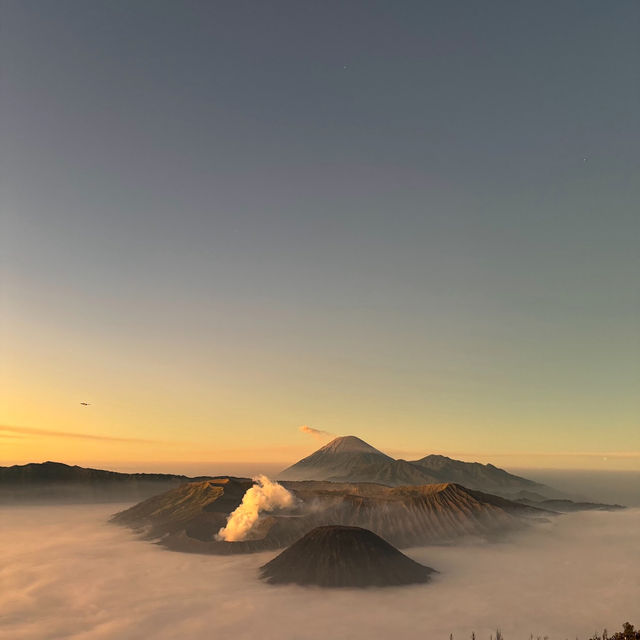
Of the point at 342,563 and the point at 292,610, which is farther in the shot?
the point at 342,563

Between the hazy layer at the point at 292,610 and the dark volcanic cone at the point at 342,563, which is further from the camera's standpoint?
the dark volcanic cone at the point at 342,563

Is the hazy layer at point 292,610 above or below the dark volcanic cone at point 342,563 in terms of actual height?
below

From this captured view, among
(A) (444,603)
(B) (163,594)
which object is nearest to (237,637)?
(B) (163,594)

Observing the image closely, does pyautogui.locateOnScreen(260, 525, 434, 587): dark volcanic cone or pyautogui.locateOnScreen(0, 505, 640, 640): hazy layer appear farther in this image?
pyautogui.locateOnScreen(260, 525, 434, 587): dark volcanic cone

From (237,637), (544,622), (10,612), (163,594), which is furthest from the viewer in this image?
(163,594)

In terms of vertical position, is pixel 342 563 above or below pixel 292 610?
above

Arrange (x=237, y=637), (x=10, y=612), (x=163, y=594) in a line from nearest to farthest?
(x=237, y=637) < (x=10, y=612) < (x=163, y=594)

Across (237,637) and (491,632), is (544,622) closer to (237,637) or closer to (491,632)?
(491,632)

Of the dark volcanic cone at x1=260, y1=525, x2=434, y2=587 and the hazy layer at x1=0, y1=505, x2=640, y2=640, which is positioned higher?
the dark volcanic cone at x1=260, y1=525, x2=434, y2=587
